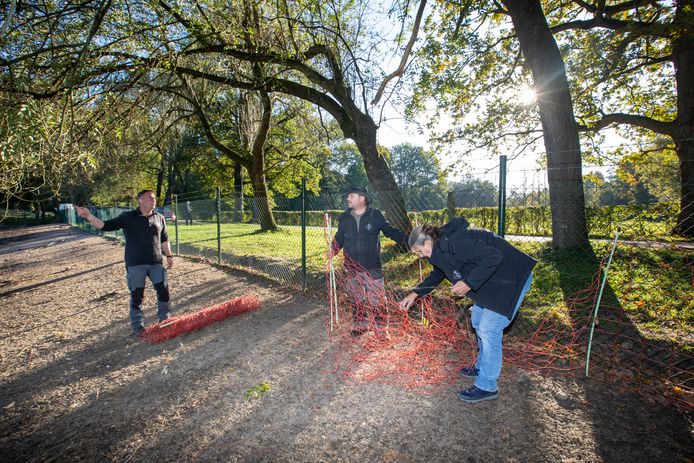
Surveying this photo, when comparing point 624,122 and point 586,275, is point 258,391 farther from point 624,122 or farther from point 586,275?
point 624,122

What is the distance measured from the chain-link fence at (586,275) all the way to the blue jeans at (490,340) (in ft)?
3.00

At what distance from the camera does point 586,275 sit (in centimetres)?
541

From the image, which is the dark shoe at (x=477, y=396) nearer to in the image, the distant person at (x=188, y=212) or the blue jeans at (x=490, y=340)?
the blue jeans at (x=490, y=340)

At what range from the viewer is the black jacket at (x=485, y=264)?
2.50 metres

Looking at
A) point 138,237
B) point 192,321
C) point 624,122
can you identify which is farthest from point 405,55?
point 624,122

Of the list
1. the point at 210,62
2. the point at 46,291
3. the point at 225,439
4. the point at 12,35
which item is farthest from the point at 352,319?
the point at 210,62

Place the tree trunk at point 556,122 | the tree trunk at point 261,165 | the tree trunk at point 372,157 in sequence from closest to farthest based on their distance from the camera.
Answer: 1. the tree trunk at point 556,122
2. the tree trunk at point 372,157
3. the tree trunk at point 261,165

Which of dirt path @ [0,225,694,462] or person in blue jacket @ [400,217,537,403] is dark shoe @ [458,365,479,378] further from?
person in blue jacket @ [400,217,537,403]

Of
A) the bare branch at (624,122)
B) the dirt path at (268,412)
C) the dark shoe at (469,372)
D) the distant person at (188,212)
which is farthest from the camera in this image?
the distant person at (188,212)

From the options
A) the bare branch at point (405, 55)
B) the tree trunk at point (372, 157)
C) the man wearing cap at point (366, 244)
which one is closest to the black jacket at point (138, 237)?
the man wearing cap at point (366, 244)

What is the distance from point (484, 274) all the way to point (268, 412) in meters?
2.14

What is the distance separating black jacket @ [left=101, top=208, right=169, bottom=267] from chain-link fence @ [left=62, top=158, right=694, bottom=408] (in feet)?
7.79

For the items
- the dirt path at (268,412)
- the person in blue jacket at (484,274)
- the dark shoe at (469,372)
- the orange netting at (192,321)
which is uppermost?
the person in blue jacket at (484,274)

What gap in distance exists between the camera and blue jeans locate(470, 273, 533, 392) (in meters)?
2.68
